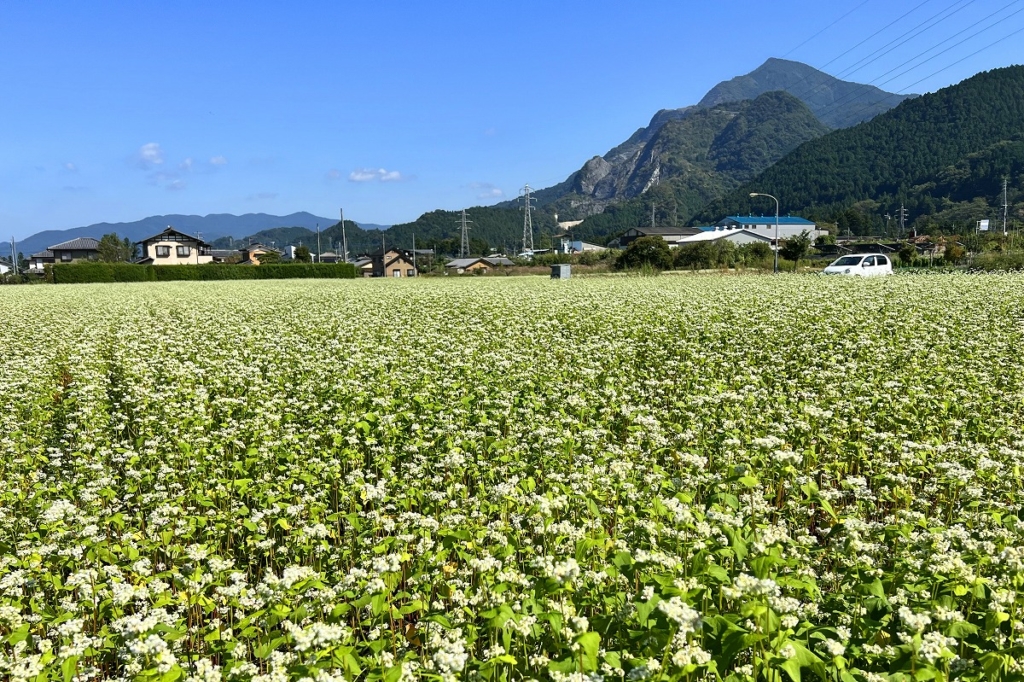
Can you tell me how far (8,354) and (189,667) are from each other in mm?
12110

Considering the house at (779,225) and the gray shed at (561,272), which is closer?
the gray shed at (561,272)

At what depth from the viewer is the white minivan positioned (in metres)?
31.6

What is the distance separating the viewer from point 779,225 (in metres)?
132

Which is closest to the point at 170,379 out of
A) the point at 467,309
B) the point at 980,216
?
the point at 467,309

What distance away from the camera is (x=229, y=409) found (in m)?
7.14

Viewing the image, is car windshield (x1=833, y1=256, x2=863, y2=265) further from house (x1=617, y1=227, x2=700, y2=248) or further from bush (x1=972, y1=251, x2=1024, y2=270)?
house (x1=617, y1=227, x2=700, y2=248)

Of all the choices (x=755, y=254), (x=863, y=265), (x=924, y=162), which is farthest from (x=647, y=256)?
(x=924, y=162)

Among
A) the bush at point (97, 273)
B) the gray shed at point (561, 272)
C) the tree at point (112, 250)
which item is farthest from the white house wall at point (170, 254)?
the gray shed at point (561, 272)

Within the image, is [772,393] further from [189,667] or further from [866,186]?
[866,186]

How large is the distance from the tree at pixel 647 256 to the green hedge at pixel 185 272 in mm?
28812

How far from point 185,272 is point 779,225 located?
378 feet

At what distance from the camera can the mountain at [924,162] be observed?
121688 millimetres

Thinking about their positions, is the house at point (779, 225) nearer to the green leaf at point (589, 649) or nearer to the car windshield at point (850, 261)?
the car windshield at point (850, 261)

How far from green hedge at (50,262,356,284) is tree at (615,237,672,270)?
2881 centimetres
